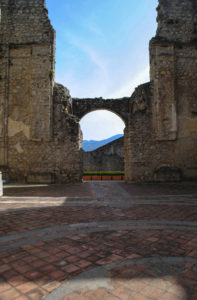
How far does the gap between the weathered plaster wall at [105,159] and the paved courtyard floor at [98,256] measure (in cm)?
1666

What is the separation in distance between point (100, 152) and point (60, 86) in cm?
1068

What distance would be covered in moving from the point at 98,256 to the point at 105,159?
1890 cm

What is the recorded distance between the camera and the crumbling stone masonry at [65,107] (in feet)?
36.3

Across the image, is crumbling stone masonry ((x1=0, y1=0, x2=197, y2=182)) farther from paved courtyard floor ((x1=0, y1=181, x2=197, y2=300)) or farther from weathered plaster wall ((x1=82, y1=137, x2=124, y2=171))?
weathered plaster wall ((x1=82, y1=137, x2=124, y2=171))

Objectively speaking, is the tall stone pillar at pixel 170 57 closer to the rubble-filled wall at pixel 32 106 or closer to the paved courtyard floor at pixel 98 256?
the rubble-filled wall at pixel 32 106

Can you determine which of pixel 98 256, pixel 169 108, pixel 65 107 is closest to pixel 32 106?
pixel 65 107

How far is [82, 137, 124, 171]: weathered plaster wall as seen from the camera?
69.6 feet

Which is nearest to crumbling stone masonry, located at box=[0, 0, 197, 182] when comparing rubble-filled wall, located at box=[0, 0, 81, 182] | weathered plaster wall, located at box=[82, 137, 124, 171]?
rubble-filled wall, located at box=[0, 0, 81, 182]

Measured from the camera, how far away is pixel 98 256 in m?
2.50

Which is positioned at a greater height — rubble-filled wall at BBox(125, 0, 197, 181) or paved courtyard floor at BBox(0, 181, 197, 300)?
rubble-filled wall at BBox(125, 0, 197, 181)

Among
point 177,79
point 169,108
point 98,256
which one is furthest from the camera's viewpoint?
point 177,79

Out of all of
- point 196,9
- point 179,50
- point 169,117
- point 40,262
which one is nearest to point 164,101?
point 169,117

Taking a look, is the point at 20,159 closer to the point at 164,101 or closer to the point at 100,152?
the point at 164,101

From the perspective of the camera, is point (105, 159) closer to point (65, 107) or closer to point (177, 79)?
point (65, 107)
